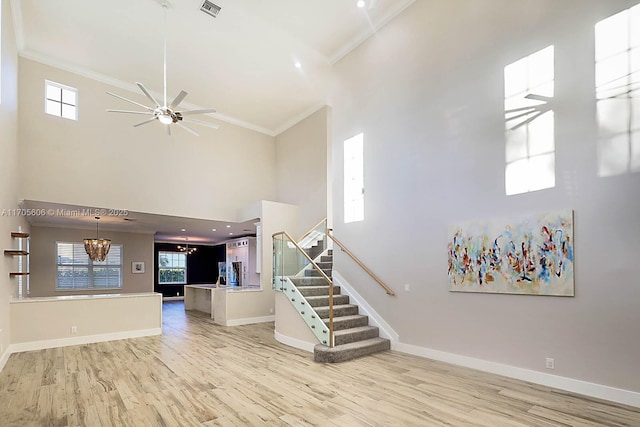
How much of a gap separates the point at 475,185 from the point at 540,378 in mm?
2672

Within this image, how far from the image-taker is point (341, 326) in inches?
Answer: 244

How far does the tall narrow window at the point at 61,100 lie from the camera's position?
7547mm

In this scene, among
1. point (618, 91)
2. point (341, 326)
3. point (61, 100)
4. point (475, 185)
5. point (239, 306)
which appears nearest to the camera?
point (618, 91)

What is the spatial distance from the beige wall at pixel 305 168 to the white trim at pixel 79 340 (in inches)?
187

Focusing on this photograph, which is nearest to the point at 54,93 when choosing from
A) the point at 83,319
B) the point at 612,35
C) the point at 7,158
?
the point at 7,158

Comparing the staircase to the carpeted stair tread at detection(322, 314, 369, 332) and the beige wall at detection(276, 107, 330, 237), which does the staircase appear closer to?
the carpeted stair tread at detection(322, 314, 369, 332)

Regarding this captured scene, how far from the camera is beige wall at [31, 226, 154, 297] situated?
402 inches

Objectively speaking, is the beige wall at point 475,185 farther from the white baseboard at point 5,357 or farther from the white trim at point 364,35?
the white baseboard at point 5,357

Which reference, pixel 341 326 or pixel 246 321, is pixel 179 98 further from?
pixel 246 321

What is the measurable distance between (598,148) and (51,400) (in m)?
7.02

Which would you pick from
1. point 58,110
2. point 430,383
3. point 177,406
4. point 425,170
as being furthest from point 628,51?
point 58,110

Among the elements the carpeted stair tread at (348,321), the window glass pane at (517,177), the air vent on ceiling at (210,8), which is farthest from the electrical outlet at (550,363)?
the air vent on ceiling at (210,8)

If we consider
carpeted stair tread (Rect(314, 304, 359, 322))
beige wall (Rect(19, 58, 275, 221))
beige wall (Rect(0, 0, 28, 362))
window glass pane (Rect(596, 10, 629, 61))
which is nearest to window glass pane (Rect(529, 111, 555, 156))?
window glass pane (Rect(596, 10, 629, 61))

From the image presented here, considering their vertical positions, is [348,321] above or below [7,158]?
below
